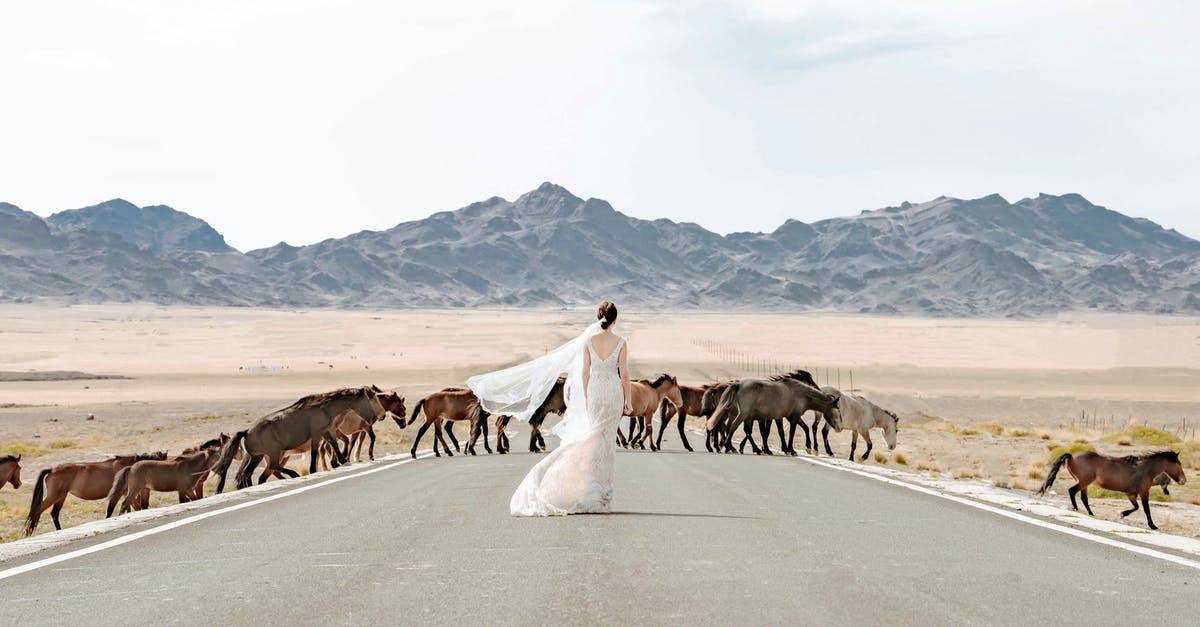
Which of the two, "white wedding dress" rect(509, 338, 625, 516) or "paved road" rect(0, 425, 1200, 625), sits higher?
"white wedding dress" rect(509, 338, 625, 516)

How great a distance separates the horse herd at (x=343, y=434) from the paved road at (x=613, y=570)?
309cm

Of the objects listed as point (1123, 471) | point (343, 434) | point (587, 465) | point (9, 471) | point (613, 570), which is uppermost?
point (587, 465)

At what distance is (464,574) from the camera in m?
9.43

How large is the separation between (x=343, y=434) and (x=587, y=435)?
12.4 m

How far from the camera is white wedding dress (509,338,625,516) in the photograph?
13.6 meters

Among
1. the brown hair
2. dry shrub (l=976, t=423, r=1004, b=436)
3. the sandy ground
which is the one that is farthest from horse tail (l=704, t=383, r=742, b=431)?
dry shrub (l=976, t=423, r=1004, b=436)

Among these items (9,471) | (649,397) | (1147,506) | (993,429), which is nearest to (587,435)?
(1147,506)

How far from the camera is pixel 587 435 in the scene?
1430cm

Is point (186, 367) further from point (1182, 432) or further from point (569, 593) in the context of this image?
point (569, 593)

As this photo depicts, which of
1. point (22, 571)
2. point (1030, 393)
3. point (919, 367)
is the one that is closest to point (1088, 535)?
point (22, 571)

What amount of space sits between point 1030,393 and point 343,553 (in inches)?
2849

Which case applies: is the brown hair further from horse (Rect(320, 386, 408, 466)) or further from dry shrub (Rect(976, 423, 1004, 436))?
dry shrub (Rect(976, 423, 1004, 436))

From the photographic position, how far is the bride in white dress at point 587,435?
536 inches

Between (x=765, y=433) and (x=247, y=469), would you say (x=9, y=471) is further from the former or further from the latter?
(x=765, y=433)
